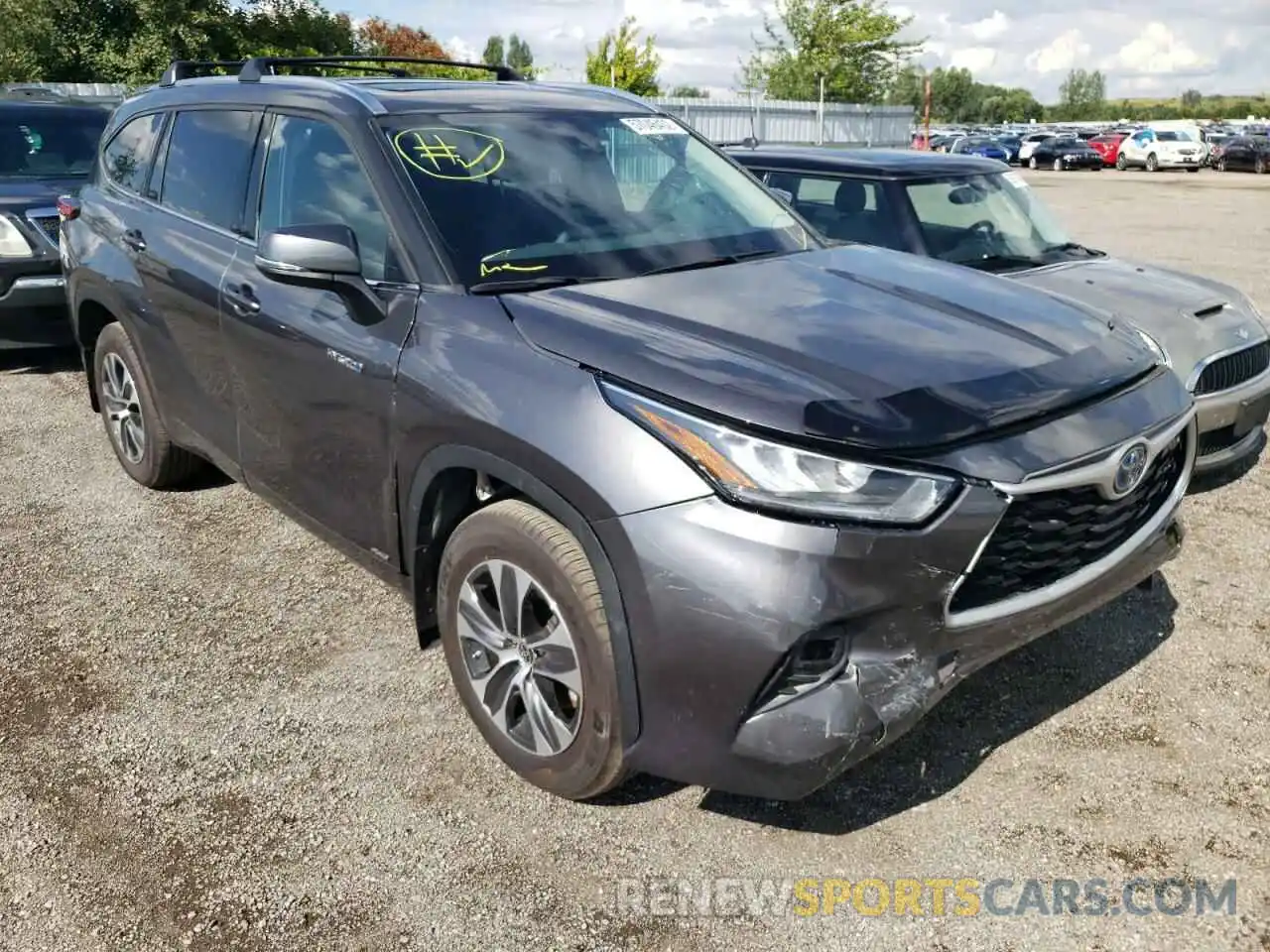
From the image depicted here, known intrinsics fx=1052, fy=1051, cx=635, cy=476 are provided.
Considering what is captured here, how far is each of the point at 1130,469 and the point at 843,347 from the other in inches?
30.8

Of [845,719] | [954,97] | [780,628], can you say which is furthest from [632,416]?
[954,97]

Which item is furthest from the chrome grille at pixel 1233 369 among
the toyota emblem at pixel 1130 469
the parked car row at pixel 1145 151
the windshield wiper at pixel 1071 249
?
the parked car row at pixel 1145 151

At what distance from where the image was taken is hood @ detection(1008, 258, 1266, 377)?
16.0 ft

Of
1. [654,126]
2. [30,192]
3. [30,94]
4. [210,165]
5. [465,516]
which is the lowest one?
[465,516]

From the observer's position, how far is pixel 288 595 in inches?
162

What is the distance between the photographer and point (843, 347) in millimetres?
2668

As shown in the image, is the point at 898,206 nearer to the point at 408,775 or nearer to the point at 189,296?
the point at 189,296

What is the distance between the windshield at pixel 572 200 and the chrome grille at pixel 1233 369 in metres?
2.19

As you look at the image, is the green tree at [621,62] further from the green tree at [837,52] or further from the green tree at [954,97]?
the green tree at [954,97]

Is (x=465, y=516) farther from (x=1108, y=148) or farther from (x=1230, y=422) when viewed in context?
(x=1108, y=148)

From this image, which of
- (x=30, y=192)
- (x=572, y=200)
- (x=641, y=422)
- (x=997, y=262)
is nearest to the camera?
(x=641, y=422)

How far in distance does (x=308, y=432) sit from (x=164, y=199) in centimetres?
169

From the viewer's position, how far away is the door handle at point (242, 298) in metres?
3.61

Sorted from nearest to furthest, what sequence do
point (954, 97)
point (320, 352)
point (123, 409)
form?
point (320, 352)
point (123, 409)
point (954, 97)
